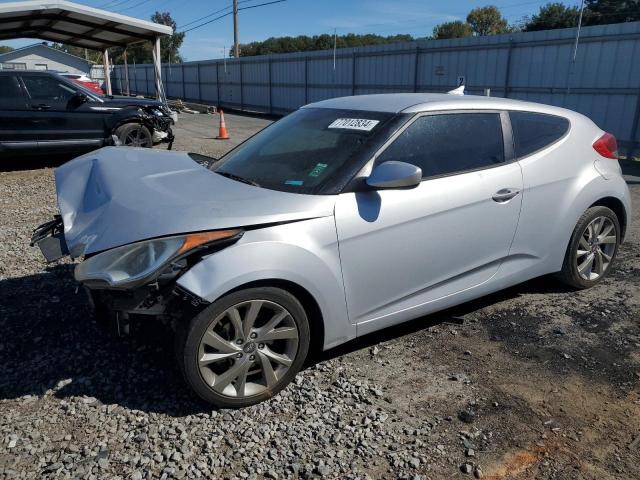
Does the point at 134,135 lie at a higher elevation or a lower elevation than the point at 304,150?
lower

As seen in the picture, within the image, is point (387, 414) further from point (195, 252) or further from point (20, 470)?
point (20, 470)

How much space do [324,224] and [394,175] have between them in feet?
1.63

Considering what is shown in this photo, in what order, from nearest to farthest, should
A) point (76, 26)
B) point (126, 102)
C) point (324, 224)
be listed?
point (324, 224) → point (126, 102) → point (76, 26)

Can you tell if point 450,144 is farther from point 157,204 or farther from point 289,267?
point 157,204

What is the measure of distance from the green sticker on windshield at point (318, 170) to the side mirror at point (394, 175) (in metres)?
0.32

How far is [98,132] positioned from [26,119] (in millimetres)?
1235

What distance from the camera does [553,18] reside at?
51.2 m

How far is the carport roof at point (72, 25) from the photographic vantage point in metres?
13.8

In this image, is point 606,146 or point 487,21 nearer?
point 606,146

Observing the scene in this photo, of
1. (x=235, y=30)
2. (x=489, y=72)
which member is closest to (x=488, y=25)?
(x=235, y=30)

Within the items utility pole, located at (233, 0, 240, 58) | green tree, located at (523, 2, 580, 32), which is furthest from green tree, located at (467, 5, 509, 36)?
utility pole, located at (233, 0, 240, 58)

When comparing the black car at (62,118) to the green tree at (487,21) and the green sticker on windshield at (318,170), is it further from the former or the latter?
the green tree at (487,21)

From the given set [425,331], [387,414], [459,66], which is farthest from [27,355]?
[459,66]

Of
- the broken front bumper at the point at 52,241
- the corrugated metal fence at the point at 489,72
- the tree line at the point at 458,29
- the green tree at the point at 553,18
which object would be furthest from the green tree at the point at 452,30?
the broken front bumper at the point at 52,241
